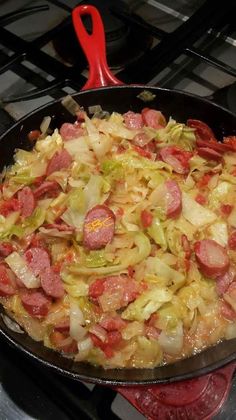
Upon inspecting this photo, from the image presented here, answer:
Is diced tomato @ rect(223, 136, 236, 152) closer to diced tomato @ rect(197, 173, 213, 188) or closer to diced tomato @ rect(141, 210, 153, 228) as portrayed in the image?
diced tomato @ rect(197, 173, 213, 188)

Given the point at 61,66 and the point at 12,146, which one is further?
the point at 61,66

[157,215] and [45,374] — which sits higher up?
[157,215]

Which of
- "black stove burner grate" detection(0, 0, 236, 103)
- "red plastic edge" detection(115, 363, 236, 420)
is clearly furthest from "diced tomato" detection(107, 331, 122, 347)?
"black stove burner grate" detection(0, 0, 236, 103)

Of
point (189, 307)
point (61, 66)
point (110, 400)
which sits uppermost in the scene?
point (61, 66)

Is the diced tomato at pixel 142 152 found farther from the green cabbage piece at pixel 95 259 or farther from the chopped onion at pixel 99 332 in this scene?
the chopped onion at pixel 99 332

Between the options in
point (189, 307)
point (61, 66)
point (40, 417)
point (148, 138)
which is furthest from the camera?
point (61, 66)

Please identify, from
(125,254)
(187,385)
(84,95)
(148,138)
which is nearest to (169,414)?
(187,385)

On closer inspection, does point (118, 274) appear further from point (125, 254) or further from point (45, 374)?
point (45, 374)

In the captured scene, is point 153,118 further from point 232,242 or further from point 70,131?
point 232,242
